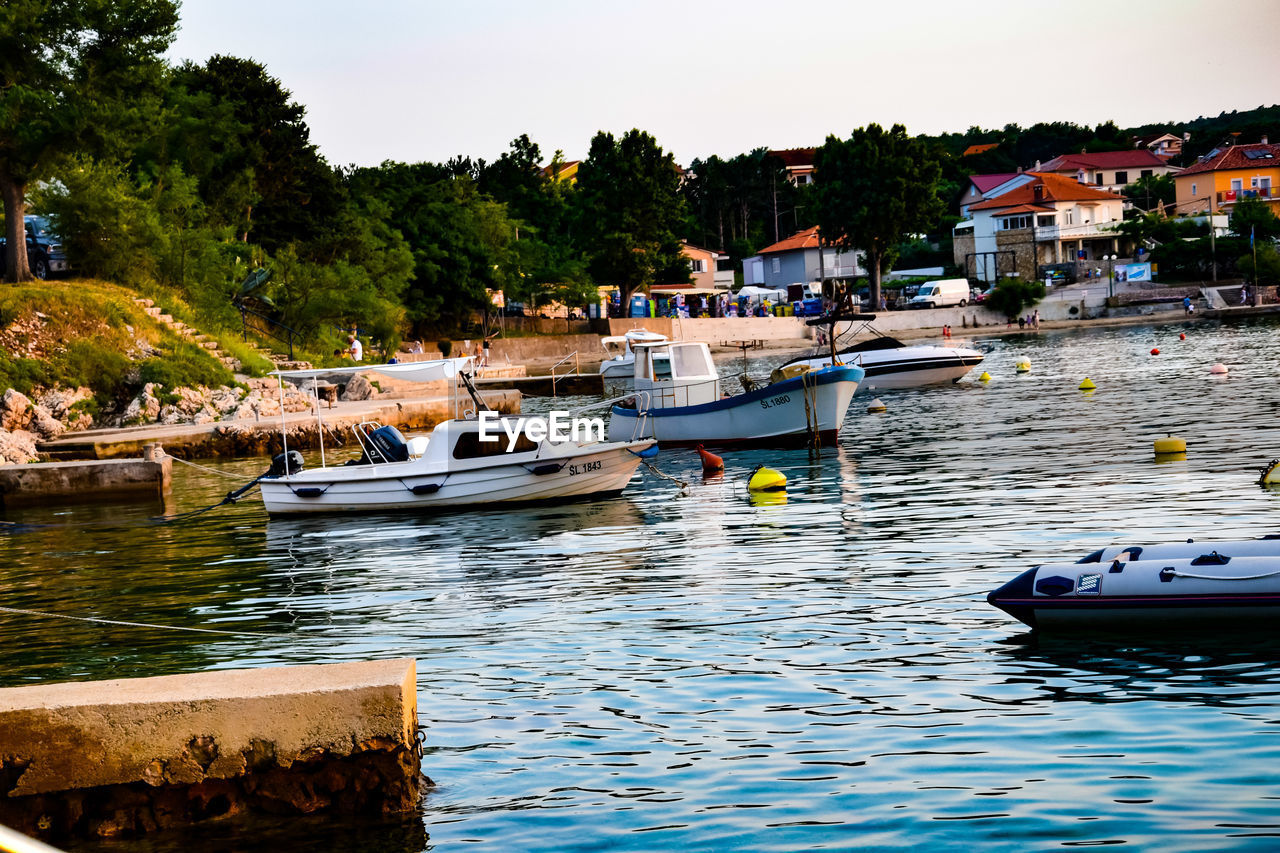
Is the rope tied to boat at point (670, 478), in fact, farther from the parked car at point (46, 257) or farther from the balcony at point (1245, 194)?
the balcony at point (1245, 194)

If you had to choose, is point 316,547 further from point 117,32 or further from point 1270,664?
point 117,32

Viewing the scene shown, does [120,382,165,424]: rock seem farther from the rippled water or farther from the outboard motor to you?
the outboard motor

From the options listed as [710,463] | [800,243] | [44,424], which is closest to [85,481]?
[44,424]

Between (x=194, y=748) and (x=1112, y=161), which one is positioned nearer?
(x=194, y=748)

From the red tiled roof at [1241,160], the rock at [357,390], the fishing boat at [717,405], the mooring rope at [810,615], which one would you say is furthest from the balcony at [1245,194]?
the mooring rope at [810,615]

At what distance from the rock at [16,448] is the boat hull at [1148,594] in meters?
25.5

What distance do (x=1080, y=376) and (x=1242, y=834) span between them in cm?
4400

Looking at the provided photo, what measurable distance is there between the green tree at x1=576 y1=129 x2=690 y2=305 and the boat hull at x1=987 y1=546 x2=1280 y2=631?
83090 millimetres

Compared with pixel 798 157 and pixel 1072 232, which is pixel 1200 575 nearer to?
pixel 1072 232

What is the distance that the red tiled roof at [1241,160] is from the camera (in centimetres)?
10862

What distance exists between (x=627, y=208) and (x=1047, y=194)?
3766 cm

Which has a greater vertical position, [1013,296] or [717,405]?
[1013,296]

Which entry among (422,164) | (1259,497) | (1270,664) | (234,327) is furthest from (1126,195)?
(1270,664)

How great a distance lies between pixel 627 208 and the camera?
309ft
